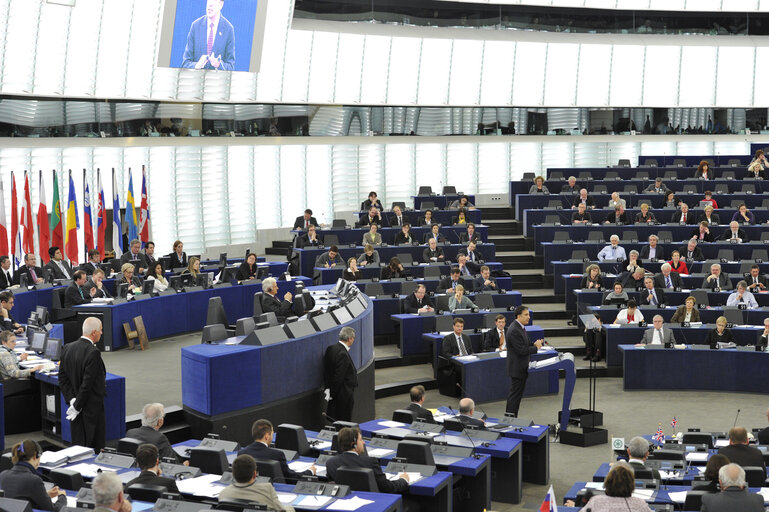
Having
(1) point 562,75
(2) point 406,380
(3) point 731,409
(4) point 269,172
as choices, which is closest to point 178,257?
(2) point 406,380

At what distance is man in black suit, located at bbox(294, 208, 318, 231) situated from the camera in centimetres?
2066

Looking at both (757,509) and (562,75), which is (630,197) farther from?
(757,509)

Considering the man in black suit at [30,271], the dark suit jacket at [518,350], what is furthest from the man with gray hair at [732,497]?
the man in black suit at [30,271]

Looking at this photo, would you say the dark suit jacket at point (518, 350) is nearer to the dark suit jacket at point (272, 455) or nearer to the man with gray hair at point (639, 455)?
the man with gray hair at point (639, 455)

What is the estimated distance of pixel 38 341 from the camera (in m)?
12.1

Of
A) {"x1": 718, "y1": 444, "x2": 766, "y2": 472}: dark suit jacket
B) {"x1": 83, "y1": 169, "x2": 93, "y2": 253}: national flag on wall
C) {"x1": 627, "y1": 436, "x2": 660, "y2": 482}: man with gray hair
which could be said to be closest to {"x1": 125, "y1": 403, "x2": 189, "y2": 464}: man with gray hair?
{"x1": 627, "y1": 436, "x2": 660, "y2": 482}: man with gray hair

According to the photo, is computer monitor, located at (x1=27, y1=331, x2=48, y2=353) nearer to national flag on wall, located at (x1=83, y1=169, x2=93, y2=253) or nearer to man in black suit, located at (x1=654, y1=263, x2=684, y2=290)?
national flag on wall, located at (x1=83, y1=169, x2=93, y2=253)

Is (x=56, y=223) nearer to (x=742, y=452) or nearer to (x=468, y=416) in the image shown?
(x=468, y=416)

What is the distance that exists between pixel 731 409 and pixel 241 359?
7613 mm

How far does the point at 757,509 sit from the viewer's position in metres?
7.08

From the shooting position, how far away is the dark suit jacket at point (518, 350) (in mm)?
12625

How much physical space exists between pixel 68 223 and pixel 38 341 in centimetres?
699

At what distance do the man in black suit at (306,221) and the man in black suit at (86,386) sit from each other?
1059 centimetres

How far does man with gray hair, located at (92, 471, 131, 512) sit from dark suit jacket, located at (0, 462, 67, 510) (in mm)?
878
